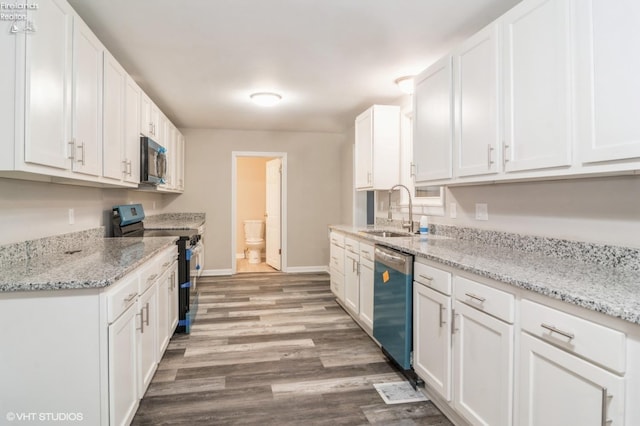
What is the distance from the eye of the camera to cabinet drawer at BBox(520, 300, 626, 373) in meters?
1.06

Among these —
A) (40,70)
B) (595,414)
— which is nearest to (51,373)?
(40,70)

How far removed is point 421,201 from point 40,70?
3035 millimetres

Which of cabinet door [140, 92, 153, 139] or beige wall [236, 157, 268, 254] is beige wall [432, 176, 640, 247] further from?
beige wall [236, 157, 268, 254]

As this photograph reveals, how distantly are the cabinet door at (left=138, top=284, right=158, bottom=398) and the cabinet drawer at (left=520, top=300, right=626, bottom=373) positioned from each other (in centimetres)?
196

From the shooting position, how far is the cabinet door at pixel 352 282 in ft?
11.2

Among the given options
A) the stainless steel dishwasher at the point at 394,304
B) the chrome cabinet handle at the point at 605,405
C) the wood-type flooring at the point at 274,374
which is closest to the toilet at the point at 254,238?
the wood-type flooring at the point at 274,374

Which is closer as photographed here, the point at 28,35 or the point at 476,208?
the point at 28,35

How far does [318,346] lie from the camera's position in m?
3.00

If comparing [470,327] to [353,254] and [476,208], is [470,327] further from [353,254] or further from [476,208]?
[353,254]

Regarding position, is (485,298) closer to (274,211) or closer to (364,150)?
(364,150)

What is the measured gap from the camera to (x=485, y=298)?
1628mm

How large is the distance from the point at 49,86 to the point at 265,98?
2427 mm

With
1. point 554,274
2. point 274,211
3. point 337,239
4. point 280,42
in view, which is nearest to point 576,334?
point 554,274

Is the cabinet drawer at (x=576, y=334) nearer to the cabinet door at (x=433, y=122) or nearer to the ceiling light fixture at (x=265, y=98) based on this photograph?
the cabinet door at (x=433, y=122)
